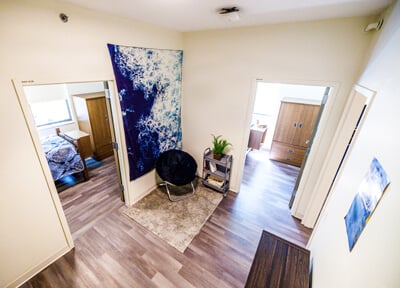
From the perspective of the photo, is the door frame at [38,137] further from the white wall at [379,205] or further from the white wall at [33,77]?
the white wall at [379,205]

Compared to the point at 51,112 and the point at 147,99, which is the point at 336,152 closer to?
the point at 147,99

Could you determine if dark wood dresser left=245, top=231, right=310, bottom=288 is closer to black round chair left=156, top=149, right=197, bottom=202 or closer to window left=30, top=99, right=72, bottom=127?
black round chair left=156, top=149, right=197, bottom=202

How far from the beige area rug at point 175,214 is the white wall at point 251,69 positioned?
732 mm

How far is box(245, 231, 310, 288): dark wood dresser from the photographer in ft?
4.31

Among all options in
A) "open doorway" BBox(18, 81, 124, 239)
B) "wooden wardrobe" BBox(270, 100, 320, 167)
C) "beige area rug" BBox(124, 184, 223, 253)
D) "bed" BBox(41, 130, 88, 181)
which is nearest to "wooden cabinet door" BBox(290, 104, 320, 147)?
"wooden wardrobe" BBox(270, 100, 320, 167)

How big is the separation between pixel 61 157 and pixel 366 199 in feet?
13.7

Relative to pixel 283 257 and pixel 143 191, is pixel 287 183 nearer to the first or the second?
pixel 283 257

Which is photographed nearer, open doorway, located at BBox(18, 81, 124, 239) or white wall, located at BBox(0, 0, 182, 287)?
white wall, located at BBox(0, 0, 182, 287)

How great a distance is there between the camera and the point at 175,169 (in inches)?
127

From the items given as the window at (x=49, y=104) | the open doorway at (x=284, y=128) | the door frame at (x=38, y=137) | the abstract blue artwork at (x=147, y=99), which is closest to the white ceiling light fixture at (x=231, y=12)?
the abstract blue artwork at (x=147, y=99)

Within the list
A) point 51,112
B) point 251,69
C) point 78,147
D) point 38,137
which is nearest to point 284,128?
point 251,69

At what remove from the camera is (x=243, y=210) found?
10.1ft

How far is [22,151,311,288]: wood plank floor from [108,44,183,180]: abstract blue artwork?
89cm

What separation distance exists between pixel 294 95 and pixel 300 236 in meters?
3.48
